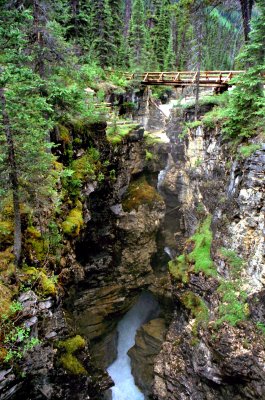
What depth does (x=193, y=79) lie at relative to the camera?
24047mm

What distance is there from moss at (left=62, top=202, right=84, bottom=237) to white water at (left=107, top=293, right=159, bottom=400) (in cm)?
1188

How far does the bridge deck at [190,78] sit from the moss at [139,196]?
8428 mm

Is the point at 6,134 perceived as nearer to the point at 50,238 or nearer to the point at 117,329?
the point at 50,238

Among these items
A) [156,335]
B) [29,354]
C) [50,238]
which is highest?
[50,238]

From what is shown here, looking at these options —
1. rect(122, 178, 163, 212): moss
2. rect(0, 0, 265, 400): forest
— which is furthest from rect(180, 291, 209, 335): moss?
rect(122, 178, 163, 212): moss

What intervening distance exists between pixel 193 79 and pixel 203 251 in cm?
1386

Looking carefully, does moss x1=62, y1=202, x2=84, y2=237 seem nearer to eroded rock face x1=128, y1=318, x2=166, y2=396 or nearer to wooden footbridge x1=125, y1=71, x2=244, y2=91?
eroded rock face x1=128, y1=318, x2=166, y2=396

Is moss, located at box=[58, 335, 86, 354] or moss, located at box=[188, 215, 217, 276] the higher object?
moss, located at box=[188, 215, 217, 276]

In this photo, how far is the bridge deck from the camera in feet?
72.4

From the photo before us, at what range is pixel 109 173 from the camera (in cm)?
2045

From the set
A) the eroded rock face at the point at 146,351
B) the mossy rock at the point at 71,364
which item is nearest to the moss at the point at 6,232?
the mossy rock at the point at 71,364

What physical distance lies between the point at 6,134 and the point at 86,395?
11613 mm

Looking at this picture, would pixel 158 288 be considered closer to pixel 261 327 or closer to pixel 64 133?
pixel 261 327

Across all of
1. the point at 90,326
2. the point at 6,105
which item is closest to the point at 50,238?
the point at 6,105
